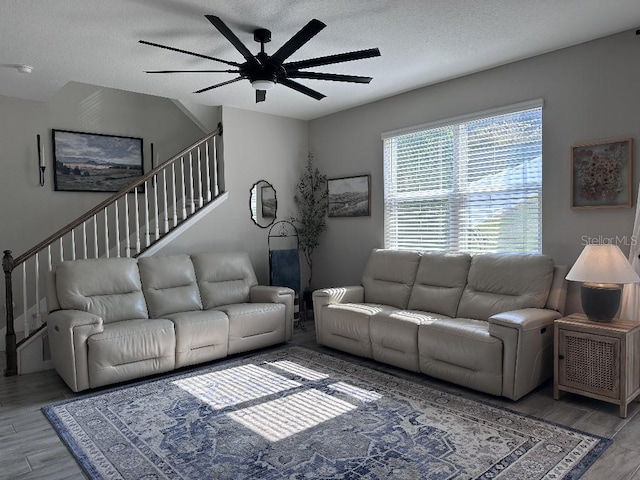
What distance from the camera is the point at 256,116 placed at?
19.1 feet

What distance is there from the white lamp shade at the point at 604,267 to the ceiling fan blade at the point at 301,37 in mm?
2435

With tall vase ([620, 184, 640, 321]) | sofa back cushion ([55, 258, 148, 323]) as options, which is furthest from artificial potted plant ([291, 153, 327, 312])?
tall vase ([620, 184, 640, 321])

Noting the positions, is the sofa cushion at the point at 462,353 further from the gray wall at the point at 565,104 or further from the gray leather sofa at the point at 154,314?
the gray leather sofa at the point at 154,314

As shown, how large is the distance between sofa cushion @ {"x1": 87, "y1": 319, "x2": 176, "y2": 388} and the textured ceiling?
7.68 ft

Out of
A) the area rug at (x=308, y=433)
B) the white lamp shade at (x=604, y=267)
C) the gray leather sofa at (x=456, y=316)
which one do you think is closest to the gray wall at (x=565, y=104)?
the gray leather sofa at (x=456, y=316)

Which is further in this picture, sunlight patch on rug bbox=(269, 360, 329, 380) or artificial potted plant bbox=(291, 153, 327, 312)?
artificial potted plant bbox=(291, 153, 327, 312)

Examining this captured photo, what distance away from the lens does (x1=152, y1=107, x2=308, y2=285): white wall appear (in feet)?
17.8

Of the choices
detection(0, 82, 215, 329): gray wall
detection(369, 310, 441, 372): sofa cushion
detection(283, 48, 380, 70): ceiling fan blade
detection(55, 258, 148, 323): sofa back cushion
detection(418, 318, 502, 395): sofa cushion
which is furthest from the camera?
detection(0, 82, 215, 329): gray wall

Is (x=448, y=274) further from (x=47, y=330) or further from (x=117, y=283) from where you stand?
(x=47, y=330)

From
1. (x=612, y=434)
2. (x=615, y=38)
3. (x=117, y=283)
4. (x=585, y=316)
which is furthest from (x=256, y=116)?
(x=612, y=434)

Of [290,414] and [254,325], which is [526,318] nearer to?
[290,414]

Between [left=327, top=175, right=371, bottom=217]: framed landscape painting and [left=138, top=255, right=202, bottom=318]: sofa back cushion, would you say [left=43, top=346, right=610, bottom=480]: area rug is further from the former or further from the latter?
[left=327, top=175, right=371, bottom=217]: framed landscape painting

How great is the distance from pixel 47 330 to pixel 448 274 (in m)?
3.82

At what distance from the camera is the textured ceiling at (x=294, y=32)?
2.95 metres
